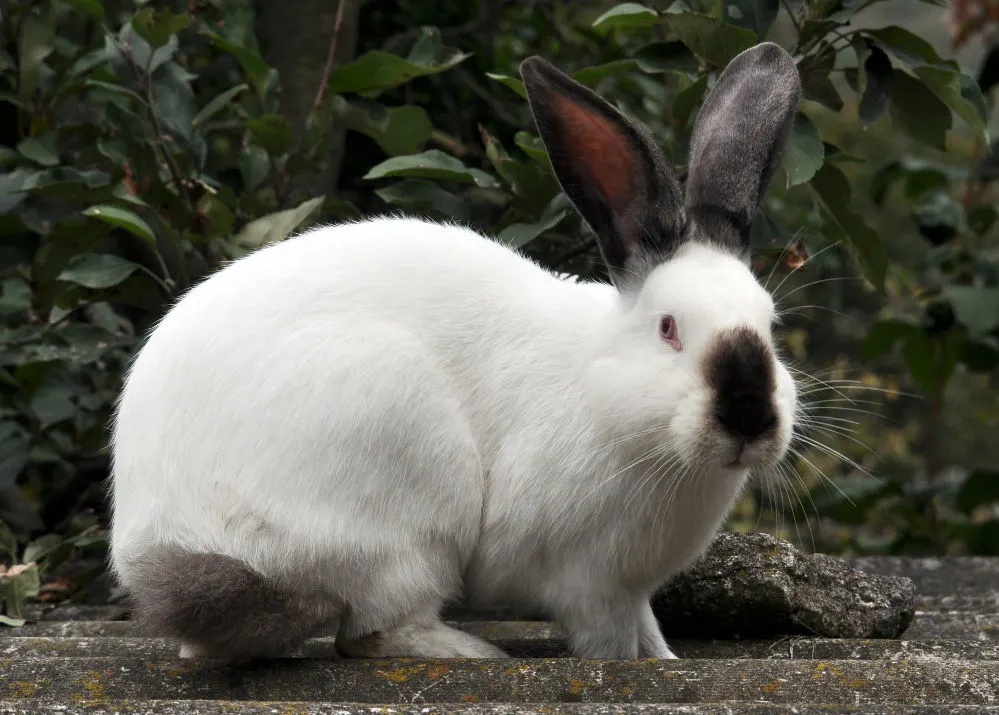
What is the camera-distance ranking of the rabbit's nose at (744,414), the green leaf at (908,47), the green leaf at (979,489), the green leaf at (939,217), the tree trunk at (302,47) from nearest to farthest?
the rabbit's nose at (744,414) < the green leaf at (908,47) < the tree trunk at (302,47) < the green leaf at (939,217) < the green leaf at (979,489)

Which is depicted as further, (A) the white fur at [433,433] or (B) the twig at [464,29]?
(B) the twig at [464,29]

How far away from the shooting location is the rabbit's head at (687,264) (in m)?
2.85

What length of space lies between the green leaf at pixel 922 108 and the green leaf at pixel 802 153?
56 cm

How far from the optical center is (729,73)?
3424 millimetres

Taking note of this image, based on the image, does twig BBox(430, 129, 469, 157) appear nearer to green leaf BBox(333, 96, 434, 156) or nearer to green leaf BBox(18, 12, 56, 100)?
green leaf BBox(333, 96, 434, 156)

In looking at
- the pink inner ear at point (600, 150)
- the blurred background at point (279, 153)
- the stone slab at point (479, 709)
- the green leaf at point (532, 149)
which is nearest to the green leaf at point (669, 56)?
the blurred background at point (279, 153)

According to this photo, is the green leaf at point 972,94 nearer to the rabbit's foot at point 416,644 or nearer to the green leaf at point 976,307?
the green leaf at point 976,307

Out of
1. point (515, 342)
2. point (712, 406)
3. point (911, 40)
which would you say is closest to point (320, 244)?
point (515, 342)

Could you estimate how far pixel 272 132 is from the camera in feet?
14.8

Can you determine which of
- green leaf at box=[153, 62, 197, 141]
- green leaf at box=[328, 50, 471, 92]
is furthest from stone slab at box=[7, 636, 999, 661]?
green leaf at box=[328, 50, 471, 92]

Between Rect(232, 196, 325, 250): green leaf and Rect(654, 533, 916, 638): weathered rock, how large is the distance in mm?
1797

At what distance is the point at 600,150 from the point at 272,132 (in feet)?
5.69

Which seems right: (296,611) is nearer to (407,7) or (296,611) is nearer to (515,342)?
(515,342)

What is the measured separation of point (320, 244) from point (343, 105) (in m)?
1.43
